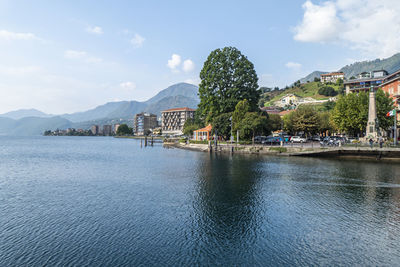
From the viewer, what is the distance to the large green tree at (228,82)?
218ft

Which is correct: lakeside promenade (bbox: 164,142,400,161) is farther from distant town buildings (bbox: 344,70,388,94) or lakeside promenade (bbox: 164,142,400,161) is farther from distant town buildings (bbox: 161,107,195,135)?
distant town buildings (bbox: 161,107,195,135)

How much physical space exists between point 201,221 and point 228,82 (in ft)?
184

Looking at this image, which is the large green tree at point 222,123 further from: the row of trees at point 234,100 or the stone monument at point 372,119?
the stone monument at point 372,119

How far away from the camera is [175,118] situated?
193 metres

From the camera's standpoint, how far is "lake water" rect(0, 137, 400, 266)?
12.0 m

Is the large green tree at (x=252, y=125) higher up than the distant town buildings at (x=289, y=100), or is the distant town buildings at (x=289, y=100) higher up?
the distant town buildings at (x=289, y=100)

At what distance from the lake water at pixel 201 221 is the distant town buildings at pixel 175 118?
160 metres

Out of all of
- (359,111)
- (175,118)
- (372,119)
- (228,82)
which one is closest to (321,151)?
(372,119)

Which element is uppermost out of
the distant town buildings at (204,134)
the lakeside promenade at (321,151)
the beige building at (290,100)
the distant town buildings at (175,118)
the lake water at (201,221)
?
the beige building at (290,100)

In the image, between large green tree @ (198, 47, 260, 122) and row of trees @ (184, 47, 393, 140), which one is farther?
large green tree @ (198, 47, 260, 122)

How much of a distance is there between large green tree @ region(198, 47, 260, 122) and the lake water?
40.1m

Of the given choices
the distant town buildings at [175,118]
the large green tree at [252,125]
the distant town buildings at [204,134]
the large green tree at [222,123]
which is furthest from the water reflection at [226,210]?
the distant town buildings at [175,118]

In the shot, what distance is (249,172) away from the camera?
110 ft

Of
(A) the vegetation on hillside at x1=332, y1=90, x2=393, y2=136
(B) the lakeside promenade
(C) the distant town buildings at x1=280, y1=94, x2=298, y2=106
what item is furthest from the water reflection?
(C) the distant town buildings at x1=280, y1=94, x2=298, y2=106
